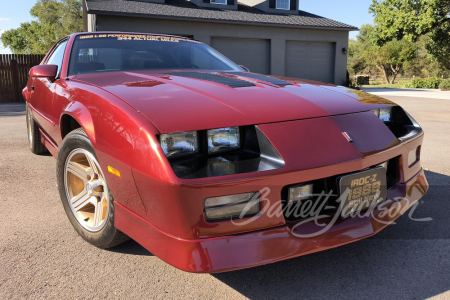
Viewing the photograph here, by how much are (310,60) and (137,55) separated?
16.5 m

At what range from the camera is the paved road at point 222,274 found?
182 cm

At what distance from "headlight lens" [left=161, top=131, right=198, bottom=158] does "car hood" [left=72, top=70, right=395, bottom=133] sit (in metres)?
0.06

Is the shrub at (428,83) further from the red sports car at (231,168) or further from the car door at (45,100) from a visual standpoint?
the car door at (45,100)

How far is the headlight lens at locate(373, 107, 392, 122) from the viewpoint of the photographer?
7.52 feet

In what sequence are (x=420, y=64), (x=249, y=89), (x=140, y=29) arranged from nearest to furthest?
(x=249, y=89) → (x=140, y=29) → (x=420, y=64)

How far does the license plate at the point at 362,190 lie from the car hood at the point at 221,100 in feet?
1.21

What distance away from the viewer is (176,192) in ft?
5.02

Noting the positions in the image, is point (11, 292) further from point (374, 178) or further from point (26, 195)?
point (374, 178)

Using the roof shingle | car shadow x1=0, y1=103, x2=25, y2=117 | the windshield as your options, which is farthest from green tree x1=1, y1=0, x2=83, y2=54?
the windshield

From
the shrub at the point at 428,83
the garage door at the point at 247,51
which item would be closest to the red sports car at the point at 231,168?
the garage door at the point at 247,51

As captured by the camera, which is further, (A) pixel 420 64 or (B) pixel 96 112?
(A) pixel 420 64

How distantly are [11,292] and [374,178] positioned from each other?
1.91 meters

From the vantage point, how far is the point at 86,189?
2.29 meters

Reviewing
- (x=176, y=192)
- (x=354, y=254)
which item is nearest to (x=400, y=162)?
(x=354, y=254)
